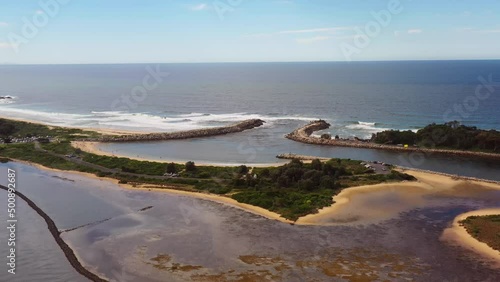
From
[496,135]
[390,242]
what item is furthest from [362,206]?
[496,135]

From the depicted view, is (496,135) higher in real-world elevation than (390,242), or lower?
higher

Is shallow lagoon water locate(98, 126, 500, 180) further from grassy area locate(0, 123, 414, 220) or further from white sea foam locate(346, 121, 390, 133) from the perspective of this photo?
white sea foam locate(346, 121, 390, 133)

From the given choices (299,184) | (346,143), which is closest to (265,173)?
(299,184)

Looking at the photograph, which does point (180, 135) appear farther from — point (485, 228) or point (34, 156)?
point (485, 228)

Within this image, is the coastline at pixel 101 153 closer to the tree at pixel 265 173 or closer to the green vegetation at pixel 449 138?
the tree at pixel 265 173

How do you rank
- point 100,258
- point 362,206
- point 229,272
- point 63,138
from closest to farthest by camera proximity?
point 229,272 → point 100,258 → point 362,206 → point 63,138

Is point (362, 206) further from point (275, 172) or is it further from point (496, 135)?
point (496, 135)

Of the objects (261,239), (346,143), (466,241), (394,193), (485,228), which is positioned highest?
(346,143)
